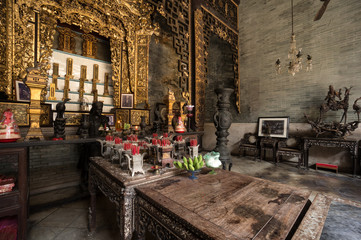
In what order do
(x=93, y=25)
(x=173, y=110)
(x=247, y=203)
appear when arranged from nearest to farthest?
(x=247, y=203)
(x=173, y=110)
(x=93, y=25)

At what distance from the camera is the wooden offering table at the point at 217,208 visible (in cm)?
78

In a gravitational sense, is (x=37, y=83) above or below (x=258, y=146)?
above

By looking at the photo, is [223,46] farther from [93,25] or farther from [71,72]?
[71,72]

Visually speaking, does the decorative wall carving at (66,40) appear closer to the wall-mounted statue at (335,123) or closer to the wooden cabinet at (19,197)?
the wooden cabinet at (19,197)

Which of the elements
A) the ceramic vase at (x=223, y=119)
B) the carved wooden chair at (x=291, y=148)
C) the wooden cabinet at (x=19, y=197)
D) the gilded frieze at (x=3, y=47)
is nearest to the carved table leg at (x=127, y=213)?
the wooden cabinet at (x=19, y=197)

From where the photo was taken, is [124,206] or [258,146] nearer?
→ [124,206]

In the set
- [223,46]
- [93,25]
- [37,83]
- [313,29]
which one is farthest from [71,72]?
[313,29]

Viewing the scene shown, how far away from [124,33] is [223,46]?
5.00 m

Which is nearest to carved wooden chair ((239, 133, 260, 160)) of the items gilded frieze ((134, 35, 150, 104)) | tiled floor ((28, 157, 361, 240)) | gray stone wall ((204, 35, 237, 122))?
gray stone wall ((204, 35, 237, 122))

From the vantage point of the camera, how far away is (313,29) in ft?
17.6

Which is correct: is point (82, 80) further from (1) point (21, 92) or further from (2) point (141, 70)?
(1) point (21, 92)

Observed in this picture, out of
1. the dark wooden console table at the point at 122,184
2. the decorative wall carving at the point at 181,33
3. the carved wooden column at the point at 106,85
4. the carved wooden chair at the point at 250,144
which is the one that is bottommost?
the carved wooden chair at the point at 250,144

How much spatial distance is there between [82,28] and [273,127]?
→ 6.80 metres

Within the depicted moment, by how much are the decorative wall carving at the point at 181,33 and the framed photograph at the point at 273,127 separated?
3.63 m
